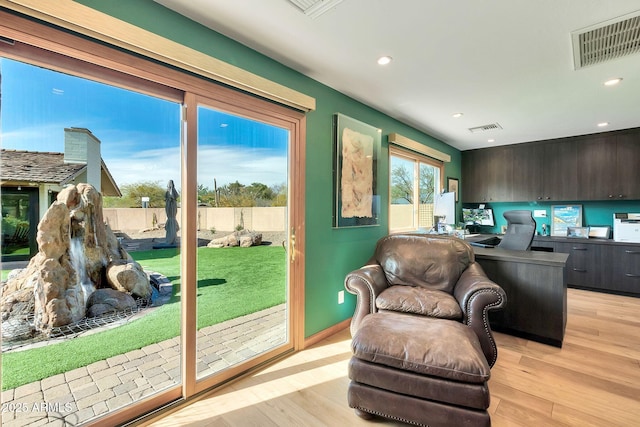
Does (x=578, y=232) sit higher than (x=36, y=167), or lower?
lower

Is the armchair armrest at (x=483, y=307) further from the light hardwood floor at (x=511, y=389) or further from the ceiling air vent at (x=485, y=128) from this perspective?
the ceiling air vent at (x=485, y=128)

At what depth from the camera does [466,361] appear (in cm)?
147

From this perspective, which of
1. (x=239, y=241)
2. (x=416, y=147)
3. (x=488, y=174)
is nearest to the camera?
(x=239, y=241)

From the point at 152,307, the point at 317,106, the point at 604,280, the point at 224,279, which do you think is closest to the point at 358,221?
the point at 317,106

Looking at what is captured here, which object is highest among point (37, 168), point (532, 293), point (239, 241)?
point (37, 168)

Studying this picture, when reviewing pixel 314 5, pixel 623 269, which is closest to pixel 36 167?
pixel 314 5

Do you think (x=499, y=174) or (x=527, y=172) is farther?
(x=499, y=174)

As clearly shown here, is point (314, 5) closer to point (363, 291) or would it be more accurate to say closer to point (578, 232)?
point (363, 291)

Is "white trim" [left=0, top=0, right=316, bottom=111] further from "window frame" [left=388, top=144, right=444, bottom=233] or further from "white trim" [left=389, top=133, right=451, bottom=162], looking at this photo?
"window frame" [left=388, top=144, right=444, bottom=233]

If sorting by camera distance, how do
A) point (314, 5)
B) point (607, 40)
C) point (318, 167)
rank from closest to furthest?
point (314, 5), point (607, 40), point (318, 167)

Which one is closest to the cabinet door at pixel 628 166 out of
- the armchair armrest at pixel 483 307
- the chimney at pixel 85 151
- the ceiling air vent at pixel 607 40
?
the ceiling air vent at pixel 607 40

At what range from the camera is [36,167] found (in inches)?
54.6

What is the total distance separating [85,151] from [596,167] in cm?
631

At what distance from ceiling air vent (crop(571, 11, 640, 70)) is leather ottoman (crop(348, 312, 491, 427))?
2.15 m
